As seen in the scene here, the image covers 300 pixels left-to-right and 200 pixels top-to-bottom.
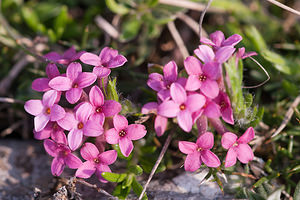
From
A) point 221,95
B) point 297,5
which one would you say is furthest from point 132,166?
point 297,5

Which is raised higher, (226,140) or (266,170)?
(226,140)

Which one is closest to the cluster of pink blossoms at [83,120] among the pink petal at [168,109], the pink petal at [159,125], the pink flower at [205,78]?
the pink petal at [159,125]

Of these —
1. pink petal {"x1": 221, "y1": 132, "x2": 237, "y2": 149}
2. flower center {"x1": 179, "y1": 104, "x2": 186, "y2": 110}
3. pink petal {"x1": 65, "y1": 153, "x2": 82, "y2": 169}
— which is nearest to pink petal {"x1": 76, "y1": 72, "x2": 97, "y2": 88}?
pink petal {"x1": 65, "y1": 153, "x2": 82, "y2": 169}

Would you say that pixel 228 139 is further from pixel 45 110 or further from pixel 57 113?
pixel 45 110

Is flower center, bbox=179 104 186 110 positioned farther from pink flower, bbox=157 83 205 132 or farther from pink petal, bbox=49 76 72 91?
pink petal, bbox=49 76 72 91

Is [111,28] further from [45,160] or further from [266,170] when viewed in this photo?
[266,170]

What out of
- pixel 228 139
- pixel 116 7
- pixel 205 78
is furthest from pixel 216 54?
pixel 116 7

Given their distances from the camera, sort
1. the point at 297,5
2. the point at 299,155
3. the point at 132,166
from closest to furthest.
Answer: the point at 132,166, the point at 299,155, the point at 297,5
